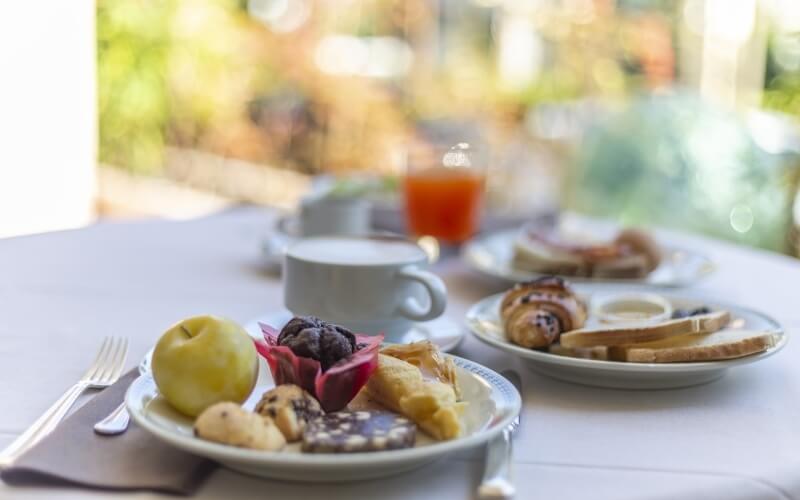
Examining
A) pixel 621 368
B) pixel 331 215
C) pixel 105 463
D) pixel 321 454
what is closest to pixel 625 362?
pixel 621 368

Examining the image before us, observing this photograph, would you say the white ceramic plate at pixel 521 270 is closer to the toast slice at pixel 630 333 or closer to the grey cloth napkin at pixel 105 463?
the toast slice at pixel 630 333

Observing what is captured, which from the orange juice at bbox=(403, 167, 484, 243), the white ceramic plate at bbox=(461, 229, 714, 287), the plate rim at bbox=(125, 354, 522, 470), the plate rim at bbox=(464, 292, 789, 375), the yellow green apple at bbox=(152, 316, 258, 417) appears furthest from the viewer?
the orange juice at bbox=(403, 167, 484, 243)

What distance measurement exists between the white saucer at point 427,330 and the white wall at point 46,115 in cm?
266

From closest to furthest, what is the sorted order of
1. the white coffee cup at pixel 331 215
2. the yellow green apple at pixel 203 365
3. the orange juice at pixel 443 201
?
the yellow green apple at pixel 203 365, the white coffee cup at pixel 331 215, the orange juice at pixel 443 201

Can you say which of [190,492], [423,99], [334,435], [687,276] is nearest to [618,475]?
[334,435]

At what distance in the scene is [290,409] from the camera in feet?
2.38

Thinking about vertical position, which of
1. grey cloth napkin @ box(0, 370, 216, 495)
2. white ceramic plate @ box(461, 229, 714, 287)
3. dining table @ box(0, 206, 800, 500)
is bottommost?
dining table @ box(0, 206, 800, 500)

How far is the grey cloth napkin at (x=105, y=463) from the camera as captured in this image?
682 millimetres

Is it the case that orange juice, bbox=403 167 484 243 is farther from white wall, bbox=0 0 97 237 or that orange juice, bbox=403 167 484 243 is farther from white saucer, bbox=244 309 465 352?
white wall, bbox=0 0 97 237

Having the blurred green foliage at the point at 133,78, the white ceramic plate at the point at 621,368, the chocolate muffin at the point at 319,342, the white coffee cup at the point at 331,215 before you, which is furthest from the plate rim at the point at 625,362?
the blurred green foliage at the point at 133,78

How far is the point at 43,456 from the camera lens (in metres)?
0.71

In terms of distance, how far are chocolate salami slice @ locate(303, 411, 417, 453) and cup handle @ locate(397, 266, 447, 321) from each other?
0.33 metres

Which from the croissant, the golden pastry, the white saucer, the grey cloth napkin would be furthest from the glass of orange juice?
the grey cloth napkin

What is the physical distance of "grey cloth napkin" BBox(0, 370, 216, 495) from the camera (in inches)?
26.9
